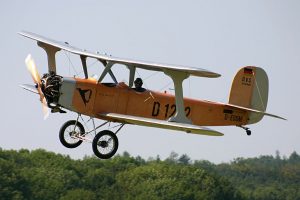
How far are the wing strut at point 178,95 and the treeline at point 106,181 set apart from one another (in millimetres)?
57619

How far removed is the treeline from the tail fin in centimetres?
5411

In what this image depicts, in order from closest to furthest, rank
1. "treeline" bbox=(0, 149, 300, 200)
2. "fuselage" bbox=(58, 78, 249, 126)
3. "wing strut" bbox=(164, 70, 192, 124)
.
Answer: "wing strut" bbox=(164, 70, 192, 124) < "fuselage" bbox=(58, 78, 249, 126) < "treeline" bbox=(0, 149, 300, 200)

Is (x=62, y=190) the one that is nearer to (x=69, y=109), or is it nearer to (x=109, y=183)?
(x=109, y=183)

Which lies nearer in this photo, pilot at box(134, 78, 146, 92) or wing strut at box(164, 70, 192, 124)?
wing strut at box(164, 70, 192, 124)

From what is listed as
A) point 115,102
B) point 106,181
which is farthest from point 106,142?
point 106,181

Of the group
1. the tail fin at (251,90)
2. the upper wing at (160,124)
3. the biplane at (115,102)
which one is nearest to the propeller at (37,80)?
the biplane at (115,102)

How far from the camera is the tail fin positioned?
90.5ft

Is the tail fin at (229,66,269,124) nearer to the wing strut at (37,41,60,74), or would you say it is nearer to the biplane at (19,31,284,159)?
the biplane at (19,31,284,159)

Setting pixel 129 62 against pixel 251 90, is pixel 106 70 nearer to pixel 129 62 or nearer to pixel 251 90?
pixel 129 62

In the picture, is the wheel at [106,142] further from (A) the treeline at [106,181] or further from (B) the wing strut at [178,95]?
(A) the treeline at [106,181]

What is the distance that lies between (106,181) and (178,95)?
69956mm

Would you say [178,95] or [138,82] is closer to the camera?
[178,95]

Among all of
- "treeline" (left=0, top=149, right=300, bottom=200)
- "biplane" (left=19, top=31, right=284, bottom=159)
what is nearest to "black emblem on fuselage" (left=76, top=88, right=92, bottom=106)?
"biplane" (left=19, top=31, right=284, bottom=159)

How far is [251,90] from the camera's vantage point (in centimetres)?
2791
